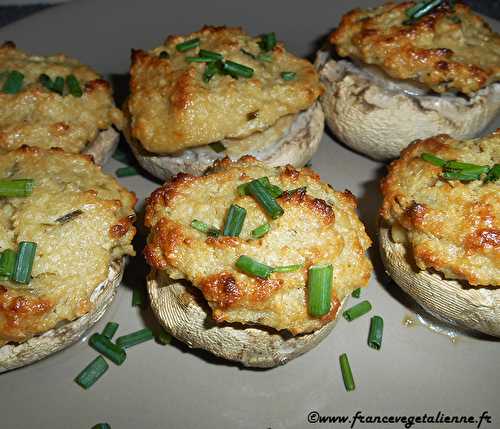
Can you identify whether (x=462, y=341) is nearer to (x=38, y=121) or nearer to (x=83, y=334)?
(x=83, y=334)

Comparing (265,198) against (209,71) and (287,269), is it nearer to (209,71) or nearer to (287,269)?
(287,269)

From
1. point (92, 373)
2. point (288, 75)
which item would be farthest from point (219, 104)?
point (92, 373)

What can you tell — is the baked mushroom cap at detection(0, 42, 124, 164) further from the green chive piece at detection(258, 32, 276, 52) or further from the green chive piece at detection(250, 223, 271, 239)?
the green chive piece at detection(250, 223, 271, 239)

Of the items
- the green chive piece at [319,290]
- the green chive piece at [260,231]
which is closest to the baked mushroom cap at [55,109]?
the green chive piece at [260,231]

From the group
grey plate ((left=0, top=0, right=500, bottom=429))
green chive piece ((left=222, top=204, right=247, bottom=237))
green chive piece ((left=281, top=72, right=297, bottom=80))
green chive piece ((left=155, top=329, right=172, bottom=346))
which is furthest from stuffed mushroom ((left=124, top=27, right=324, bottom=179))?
green chive piece ((left=155, top=329, right=172, bottom=346))

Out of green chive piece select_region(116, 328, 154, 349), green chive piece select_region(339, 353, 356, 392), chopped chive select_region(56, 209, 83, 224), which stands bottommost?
green chive piece select_region(116, 328, 154, 349)

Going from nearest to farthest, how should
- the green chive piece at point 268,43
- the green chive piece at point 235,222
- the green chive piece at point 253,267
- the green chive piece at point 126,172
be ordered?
the green chive piece at point 253,267 < the green chive piece at point 235,222 < the green chive piece at point 268,43 < the green chive piece at point 126,172

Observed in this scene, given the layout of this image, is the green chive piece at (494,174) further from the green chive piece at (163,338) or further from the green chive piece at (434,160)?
the green chive piece at (163,338)
